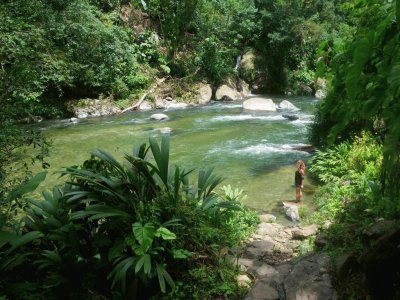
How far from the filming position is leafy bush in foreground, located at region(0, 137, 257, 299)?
3016mm

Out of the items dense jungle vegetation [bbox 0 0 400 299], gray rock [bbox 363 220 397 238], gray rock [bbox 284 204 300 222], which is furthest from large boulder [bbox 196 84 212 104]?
gray rock [bbox 363 220 397 238]

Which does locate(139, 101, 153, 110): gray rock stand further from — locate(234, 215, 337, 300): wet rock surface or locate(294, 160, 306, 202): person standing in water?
locate(234, 215, 337, 300): wet rock surface

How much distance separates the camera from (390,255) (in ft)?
8.83

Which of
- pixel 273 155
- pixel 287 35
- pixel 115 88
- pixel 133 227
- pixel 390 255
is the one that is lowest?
pixel 273 155

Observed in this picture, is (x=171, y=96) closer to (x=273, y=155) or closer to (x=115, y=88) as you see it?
(x=115, y=88)

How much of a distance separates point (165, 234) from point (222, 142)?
341 inches

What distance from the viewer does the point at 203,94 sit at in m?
20.2

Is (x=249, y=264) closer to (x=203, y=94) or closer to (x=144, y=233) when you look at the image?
(x=144, y=233)

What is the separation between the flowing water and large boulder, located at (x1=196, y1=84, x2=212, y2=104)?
6.61 ft

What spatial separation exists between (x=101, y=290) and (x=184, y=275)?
75 cm

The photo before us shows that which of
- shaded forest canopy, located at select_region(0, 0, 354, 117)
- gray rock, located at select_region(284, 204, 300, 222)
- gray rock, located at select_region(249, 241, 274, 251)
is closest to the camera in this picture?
gray rock, located at select_region(249, 241, 274, 251)

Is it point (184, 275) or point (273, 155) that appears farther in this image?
point (273, 155)

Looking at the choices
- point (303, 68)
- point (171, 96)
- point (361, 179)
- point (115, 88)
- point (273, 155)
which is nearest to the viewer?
point (361, 179)

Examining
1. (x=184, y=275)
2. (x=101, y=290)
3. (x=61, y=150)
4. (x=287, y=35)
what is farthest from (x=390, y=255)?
(x=287, y=35)
